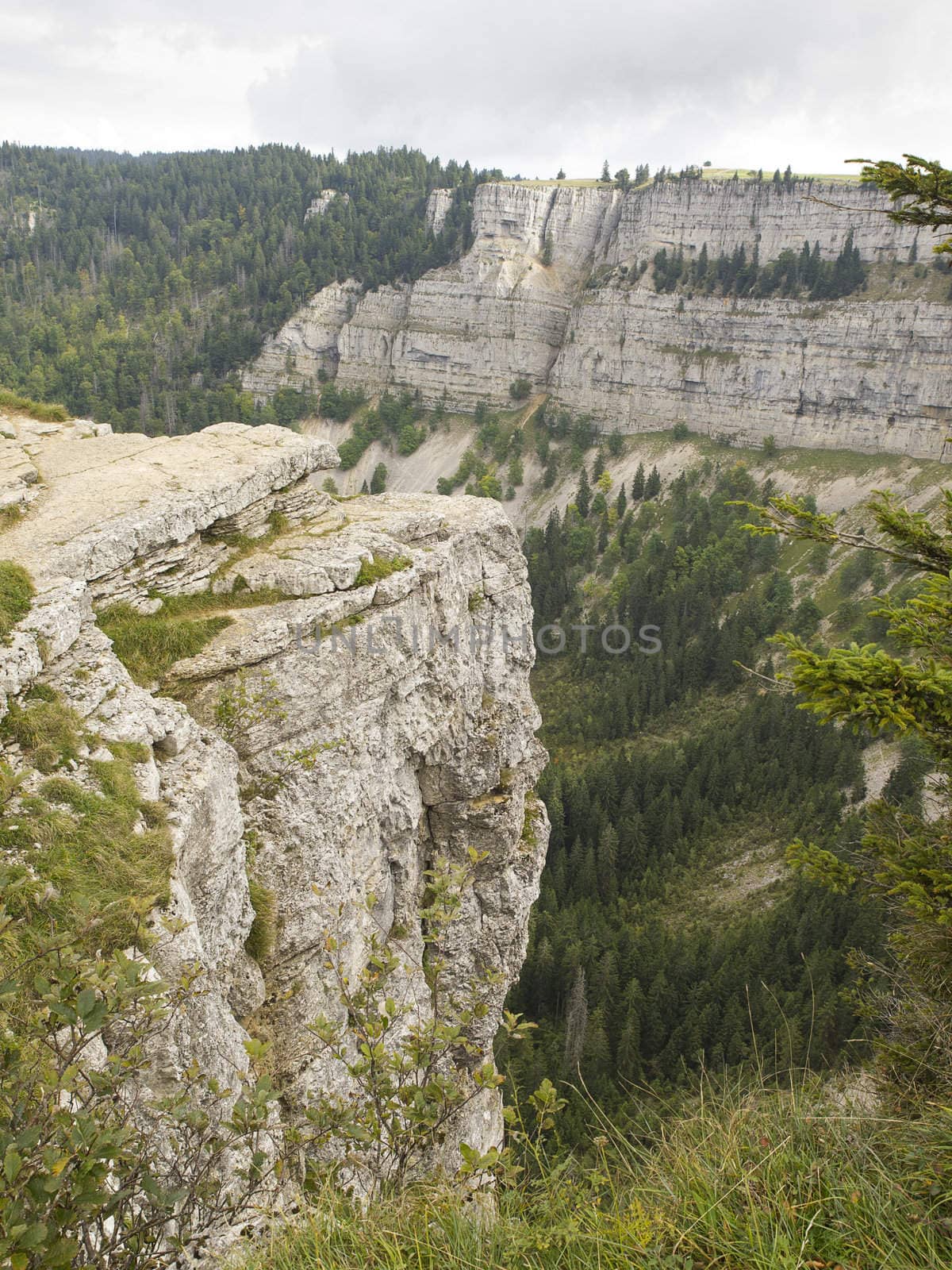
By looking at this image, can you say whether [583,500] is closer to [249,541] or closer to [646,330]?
[646,330]

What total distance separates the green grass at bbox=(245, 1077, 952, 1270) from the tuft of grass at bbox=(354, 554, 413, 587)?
1446 centimetres

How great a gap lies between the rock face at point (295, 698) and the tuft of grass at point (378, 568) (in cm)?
12

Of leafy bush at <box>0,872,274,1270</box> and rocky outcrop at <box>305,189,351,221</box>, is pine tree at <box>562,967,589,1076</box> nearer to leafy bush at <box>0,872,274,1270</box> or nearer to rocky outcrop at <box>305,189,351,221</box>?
leafy bush at <box>0,872,274,1270</box>

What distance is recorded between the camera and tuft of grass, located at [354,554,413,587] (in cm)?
1991

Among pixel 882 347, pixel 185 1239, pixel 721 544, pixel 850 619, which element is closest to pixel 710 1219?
pixel 185 1239

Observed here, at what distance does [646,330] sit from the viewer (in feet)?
432

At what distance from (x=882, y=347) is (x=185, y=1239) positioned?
130m

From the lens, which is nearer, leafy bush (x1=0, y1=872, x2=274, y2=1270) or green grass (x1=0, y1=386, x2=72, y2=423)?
leafy bush (x1=0, y1=872, x2=274, y2=1270)

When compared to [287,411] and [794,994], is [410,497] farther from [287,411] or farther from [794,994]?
[287,411]

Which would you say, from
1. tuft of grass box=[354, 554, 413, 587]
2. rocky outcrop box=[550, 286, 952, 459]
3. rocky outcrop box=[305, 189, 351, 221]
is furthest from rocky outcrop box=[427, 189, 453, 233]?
tuft of grass box=[354, 554, 413, 587]

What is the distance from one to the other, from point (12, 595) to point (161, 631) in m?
3.11

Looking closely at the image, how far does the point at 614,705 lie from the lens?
81875 millimetres

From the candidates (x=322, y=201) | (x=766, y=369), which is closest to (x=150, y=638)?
(x=766, y=369)

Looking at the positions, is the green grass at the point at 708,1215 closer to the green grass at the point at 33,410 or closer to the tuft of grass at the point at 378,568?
the tuft of grass at the point at 378,568
